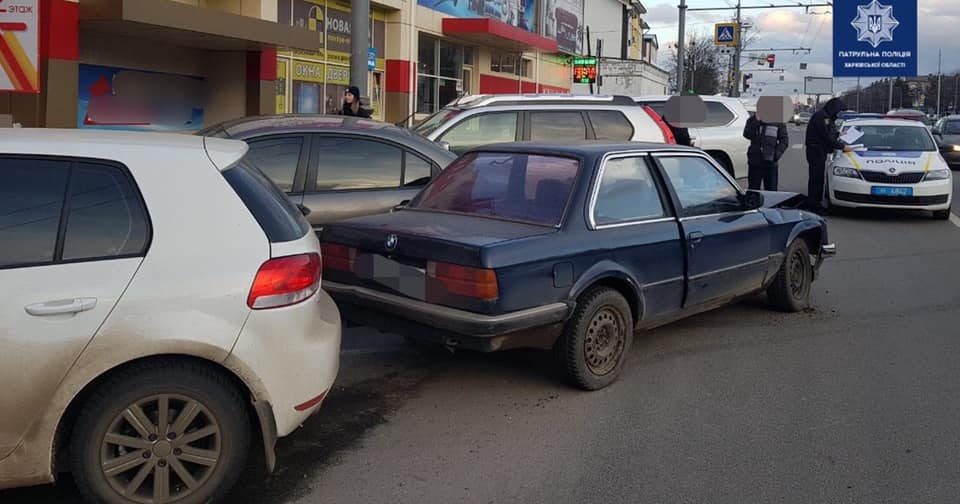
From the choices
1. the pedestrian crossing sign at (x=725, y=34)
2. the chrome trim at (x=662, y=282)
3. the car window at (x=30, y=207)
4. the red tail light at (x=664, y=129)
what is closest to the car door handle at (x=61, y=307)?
the car window at (x=30, y=207)

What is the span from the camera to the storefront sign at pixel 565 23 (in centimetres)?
3534

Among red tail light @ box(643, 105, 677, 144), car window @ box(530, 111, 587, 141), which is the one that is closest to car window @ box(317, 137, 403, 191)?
car window @ box(530, 111, 587, 141)

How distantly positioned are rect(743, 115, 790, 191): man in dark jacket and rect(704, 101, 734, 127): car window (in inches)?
54.2

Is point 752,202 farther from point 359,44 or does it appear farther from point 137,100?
point 137,100

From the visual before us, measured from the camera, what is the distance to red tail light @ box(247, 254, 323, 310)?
3.78 metres

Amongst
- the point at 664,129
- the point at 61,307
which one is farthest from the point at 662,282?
the point at 664,129

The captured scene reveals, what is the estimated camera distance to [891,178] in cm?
1418

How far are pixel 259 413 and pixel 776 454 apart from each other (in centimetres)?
264

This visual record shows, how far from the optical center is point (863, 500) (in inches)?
163

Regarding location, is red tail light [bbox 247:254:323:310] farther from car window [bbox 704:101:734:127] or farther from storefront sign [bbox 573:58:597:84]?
storefront sign [bbox 573:58:597:84]

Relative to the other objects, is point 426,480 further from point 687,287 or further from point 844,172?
point 844,172

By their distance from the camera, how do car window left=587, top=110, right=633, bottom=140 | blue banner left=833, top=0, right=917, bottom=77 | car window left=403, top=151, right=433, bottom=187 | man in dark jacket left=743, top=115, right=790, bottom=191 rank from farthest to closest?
blue banner left=833, top=0, right=917, bottom=77 < man in dark jacket left=743, top=115, right=790, bottom=191 < car window left=587, top=110, right=633, bottom=140 < car window left=403, top=151, right=433, bottom=187

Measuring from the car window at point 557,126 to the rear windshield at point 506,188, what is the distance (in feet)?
14.2

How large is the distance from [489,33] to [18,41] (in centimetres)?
1825
